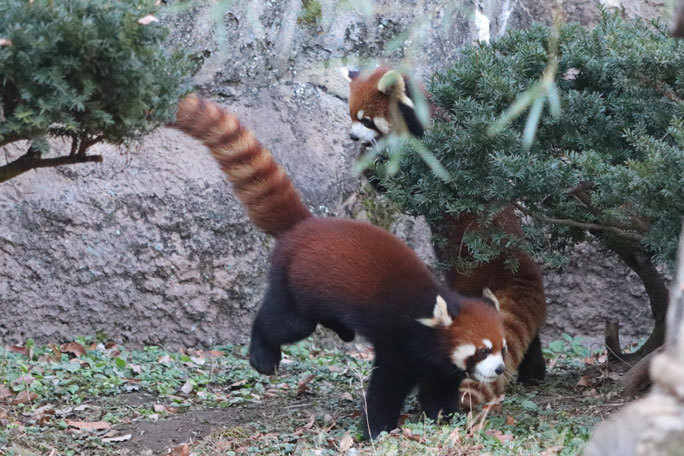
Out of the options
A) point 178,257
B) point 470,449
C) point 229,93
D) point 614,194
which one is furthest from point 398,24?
point 470,449

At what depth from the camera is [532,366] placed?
589 centimetres

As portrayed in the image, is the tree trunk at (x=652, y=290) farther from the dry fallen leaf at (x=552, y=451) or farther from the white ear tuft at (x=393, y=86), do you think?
the white ear tuft at (x=393, y=86)

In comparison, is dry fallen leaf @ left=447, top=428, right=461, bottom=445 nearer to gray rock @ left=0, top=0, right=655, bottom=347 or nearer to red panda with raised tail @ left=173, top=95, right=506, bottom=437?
red panda with raised tail @ left=173, top=95, right=506, bottom=437

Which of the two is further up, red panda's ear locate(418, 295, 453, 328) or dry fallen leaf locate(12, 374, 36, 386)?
red panda's ear locate(418, 295, 453, 328)

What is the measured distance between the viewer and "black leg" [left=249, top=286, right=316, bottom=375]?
5.11 metres

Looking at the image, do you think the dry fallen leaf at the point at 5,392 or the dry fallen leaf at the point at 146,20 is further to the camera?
the dry fallen leaf at the point at 5,392

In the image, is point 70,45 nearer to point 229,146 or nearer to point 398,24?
point 229,146

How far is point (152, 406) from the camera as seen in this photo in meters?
5.33

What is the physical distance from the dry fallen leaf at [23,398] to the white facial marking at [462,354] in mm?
2446

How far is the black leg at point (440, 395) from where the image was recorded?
495cm

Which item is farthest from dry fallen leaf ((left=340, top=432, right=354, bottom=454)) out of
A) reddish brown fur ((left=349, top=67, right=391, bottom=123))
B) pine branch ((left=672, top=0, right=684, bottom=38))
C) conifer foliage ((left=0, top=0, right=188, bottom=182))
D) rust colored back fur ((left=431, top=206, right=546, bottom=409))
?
reddish brown fur ((left=349, top=67, right=391, bottom=123))

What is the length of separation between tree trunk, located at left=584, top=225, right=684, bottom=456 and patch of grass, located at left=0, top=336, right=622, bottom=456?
212cm

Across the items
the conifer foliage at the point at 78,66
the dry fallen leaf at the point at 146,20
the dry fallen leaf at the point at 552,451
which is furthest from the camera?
the dry fallen leaf at the point at 552,451

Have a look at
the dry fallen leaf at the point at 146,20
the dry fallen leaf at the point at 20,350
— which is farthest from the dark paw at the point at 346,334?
the dry fallen leaf at the point at 146,20
